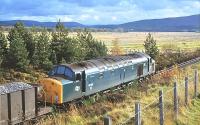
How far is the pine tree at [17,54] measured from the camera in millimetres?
38241

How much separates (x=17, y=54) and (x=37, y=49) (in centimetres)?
295

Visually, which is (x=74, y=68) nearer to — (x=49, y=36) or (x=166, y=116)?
(x=166, y=116)

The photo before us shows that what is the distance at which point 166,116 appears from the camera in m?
14.6

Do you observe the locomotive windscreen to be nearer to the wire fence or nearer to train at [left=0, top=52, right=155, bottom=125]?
train at [left=0, top=52, right=155, bottom=125]

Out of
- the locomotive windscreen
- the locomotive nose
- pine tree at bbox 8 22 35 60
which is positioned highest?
pine tree at bbox 8 22 35 60

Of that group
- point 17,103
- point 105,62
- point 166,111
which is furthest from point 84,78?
point 166,111

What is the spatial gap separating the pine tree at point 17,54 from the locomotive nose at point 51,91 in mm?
17287

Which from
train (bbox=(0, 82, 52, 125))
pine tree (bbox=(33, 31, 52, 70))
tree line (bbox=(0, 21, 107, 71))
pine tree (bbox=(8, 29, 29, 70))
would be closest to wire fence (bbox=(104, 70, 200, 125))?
train (bbox=(0, 82, 52, 125))

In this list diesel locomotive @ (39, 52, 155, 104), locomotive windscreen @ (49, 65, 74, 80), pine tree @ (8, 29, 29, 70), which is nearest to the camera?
diesel locomotive @ (39, 52, 155, 104)

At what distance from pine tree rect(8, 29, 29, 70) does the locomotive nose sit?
17.3 meters

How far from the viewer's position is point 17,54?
38.4 meters

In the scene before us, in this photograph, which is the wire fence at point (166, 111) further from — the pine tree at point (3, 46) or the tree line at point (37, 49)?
the pine tree at point (3, 46)

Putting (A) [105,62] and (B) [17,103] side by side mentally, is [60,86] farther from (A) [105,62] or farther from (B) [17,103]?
(A) [105,62]

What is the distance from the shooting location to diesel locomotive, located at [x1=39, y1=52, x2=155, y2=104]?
69.9 feet
